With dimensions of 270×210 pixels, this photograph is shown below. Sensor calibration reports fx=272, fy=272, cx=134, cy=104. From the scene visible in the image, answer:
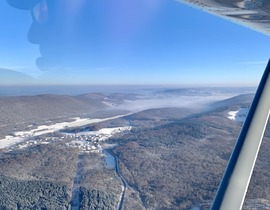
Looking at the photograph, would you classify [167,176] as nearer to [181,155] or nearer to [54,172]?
[181,155]

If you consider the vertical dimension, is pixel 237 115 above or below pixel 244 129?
below

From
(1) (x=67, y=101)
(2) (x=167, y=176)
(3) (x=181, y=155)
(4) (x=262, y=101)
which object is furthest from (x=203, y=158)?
(1) (x=67, y=101)

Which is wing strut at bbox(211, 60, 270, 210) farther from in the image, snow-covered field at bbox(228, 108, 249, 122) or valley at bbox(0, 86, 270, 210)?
snow-covered field at bbox(228, 108, 249, 122)

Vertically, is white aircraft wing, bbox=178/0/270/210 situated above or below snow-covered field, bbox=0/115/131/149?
above

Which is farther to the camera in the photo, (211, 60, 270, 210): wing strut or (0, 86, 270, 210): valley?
(0, 86, 270, 210): valley

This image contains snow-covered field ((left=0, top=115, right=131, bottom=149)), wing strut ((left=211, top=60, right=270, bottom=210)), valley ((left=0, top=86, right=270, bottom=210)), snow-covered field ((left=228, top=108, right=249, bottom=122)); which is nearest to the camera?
wing strut ((left=211, top=60, right=270, bottom=210))

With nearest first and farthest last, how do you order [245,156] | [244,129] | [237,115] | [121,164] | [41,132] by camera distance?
[245,156], [244,129], [121,164], [41,132], [237,115]

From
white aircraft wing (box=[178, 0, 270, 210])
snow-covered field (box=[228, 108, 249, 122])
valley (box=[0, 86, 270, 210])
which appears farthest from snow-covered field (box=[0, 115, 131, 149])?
white aircraft wing (box=[178, 0, 270, 210])

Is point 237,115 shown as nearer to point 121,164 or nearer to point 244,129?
point 121,164

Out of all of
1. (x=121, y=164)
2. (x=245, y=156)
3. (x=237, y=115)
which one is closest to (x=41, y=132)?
(x=121, y=164)
